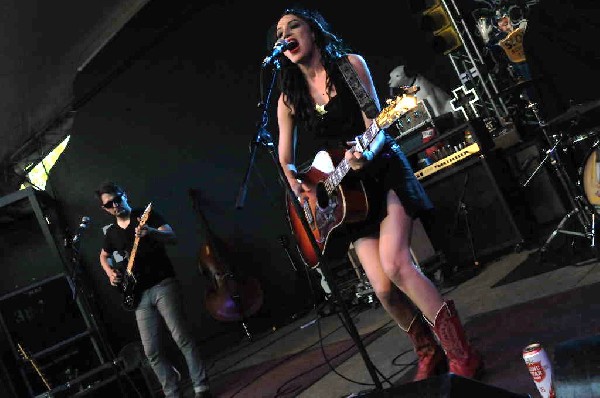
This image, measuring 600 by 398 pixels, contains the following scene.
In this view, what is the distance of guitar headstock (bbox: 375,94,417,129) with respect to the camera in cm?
217

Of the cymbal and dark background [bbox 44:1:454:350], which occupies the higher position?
dark background [bbox 44:1:454:350]

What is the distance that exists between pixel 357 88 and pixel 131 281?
282 cm

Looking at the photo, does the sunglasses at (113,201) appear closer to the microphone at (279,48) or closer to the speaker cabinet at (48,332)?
the speaker cabinet at (48,332)

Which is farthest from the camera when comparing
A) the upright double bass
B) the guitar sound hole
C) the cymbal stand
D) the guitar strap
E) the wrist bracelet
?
the upright double bass

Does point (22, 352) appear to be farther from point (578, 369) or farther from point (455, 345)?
point (578, 369)

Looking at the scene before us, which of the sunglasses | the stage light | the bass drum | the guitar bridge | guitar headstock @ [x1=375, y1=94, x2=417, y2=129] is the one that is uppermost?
the stage light

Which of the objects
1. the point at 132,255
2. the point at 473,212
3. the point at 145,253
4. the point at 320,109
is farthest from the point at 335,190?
the point at 473,212

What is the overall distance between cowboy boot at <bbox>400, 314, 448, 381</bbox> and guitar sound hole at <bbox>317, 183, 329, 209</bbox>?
674mm

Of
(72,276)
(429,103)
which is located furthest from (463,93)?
(72,276)

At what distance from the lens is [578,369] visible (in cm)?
124

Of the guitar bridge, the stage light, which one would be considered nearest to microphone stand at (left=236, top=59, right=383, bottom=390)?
the guitar bridge

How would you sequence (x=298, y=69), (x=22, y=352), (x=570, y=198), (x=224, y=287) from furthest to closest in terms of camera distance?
(x=224, y=287), (x=22, y=352), (x=570, y=198), (x=298, y=69)

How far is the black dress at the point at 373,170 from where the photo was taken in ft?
8.18

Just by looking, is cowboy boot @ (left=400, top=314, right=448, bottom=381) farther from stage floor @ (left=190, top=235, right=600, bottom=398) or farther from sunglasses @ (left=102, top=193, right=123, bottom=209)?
sunglasses @ (left=102, top=193, right=123, bottom=209)
